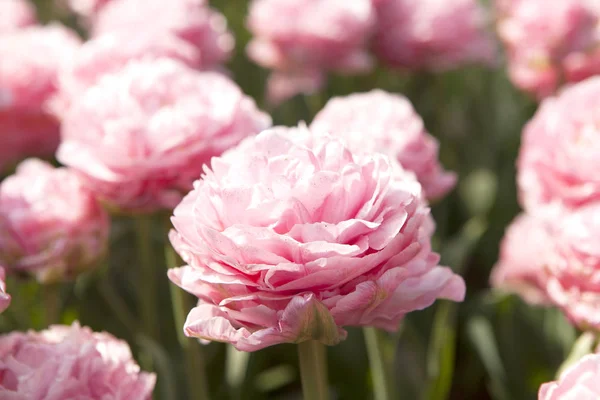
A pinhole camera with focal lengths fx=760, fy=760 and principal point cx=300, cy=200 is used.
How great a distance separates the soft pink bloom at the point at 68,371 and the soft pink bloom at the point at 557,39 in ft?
2.65

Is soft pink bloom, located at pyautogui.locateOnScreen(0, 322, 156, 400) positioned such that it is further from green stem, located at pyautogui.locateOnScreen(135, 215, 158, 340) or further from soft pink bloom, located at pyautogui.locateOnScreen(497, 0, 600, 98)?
soft pink bloom, located at pyautogui.locateOnScreen(497, 0, 600, 98)

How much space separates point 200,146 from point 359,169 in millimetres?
231

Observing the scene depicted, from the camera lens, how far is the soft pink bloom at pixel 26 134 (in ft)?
3.33

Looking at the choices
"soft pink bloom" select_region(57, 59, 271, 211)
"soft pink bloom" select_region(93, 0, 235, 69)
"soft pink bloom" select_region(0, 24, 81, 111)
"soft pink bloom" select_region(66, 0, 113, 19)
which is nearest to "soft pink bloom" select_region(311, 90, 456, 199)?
"soft pink bloom" select_region(57, 59, 271, 211)

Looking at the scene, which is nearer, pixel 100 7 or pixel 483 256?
pixel 483 256

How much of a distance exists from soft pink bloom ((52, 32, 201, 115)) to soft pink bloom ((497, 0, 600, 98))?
53cm

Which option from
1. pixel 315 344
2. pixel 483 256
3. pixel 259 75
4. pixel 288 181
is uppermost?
pixel 288 181

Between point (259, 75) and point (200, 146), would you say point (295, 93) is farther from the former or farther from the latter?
point (200, 146)

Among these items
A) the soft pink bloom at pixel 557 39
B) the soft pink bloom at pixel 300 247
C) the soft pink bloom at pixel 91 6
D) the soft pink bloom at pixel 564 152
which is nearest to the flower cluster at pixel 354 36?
the soft pink bloom at pixel 557 39

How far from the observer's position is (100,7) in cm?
133

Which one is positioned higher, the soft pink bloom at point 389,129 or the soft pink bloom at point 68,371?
the soft pink bloom at point 389,129

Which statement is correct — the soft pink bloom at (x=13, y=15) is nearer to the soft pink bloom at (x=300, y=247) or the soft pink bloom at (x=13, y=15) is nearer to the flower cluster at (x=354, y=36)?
the flower cluster at (x=354, y=36)

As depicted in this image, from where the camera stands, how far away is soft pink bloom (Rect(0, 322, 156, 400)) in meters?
0.46

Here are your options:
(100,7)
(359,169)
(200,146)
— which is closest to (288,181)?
(359,169)
